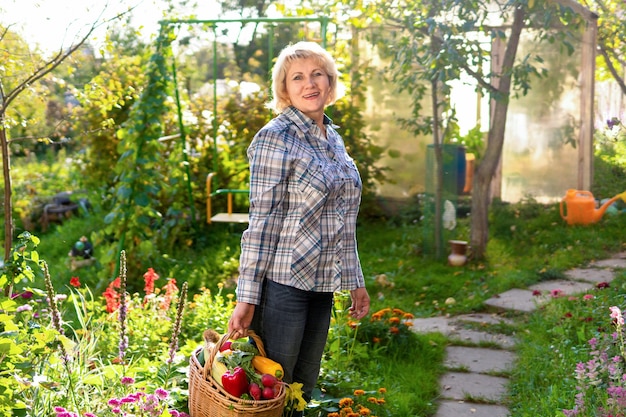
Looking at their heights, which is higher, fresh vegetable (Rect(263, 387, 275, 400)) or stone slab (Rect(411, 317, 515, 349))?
fresh vegetable (Rect(263, 387, 275, 400))

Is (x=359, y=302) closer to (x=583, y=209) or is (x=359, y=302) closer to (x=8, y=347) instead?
(x=8, y=347)

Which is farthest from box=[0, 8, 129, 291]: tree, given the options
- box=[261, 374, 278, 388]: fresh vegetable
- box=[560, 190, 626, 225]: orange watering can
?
box=[560, 190, 626, 225]: orange watering can

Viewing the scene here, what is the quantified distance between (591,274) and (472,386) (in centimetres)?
223

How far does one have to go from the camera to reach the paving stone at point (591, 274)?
18.2ft

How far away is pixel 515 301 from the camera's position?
5.25m

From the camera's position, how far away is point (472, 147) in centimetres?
764

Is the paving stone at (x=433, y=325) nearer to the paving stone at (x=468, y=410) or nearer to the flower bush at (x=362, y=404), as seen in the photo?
the paving stone at (x=468, y=410)

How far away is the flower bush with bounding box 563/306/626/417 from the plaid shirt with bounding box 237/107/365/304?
101 centimetres

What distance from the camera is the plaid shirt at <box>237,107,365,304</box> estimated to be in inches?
98.7

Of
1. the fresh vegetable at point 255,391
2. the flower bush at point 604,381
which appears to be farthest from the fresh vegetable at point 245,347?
the flower bush at point 604,381

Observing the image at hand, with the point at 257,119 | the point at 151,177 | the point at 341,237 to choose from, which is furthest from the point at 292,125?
the point at 257,119

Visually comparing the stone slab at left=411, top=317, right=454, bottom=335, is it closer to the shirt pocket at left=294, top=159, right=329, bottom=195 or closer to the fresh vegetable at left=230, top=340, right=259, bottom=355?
the fresh vegetable at left=230, top=340, right=259, bottom=355

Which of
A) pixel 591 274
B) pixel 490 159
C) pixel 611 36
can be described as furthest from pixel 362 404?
pixel 611 36

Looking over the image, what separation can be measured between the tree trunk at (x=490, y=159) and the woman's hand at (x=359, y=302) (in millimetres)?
3821
